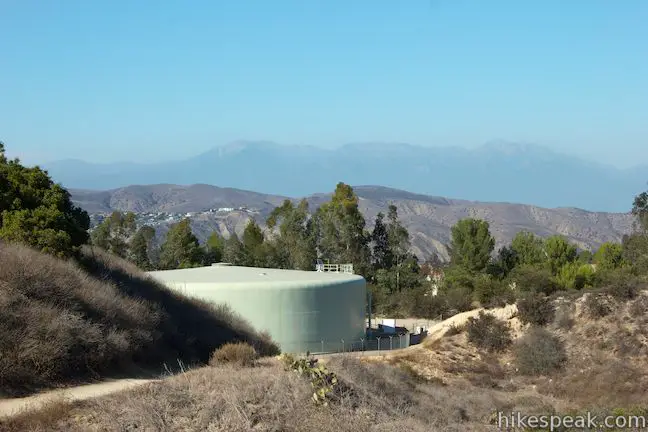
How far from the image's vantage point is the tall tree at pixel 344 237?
61.9m

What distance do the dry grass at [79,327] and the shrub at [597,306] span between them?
1830 centimetres

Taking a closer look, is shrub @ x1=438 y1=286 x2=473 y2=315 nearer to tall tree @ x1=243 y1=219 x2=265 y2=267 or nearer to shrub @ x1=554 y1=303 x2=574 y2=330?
shrub @ x1=554 y1=303 x2=574 y2=330

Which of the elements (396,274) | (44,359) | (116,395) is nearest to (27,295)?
(44,359)

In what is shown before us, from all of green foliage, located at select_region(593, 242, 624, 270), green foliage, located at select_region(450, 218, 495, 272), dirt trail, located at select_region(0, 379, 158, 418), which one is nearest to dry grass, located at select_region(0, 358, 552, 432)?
dirt trail, located at select_region(0, 379, 158, 418)

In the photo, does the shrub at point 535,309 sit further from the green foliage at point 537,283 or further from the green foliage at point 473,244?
the green foliage at point 473,244

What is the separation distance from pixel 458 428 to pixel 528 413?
369 cm

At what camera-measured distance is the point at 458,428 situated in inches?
609

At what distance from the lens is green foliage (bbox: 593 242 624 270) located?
56.2 m

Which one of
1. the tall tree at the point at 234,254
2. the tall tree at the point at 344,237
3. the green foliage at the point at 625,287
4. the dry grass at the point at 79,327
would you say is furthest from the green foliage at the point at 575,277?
the tall tree at the point at 234,254

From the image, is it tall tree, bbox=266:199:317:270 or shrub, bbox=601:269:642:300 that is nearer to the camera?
shrub, bbox=601:269:642:300

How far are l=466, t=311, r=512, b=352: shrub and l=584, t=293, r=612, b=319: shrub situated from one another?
161 inches

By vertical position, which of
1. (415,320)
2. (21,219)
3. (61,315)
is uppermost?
(21,219)

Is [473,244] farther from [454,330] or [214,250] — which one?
[214,250]

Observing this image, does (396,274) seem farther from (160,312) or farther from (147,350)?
(147,350)
